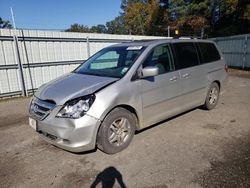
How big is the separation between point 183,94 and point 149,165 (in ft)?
6.09

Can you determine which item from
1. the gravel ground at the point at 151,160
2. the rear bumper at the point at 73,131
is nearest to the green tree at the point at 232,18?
the gravel ground at the point at 151,160

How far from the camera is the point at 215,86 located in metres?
5.39

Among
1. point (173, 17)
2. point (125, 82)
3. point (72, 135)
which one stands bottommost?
point (72, 135)

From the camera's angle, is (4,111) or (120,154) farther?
(4,111)

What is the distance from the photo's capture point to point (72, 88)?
329cm

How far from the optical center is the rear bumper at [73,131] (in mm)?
2912

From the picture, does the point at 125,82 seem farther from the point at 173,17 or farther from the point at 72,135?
the point at 173,17

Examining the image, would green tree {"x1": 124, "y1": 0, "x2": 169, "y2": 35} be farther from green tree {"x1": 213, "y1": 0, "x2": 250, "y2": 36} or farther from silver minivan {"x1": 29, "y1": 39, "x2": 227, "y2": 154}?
silver minivan {"x1": 29, "y1": 39, "x2": 227, "y2": 154}

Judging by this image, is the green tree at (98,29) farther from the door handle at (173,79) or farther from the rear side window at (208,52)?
the door handle at (173,79)

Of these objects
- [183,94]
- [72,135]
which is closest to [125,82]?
[72,135]

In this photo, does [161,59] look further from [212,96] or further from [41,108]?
[41,108]

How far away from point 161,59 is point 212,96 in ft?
7.08

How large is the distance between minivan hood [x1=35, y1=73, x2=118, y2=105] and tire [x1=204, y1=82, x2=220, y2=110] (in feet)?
9.52

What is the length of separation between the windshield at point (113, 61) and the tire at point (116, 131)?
666 mm
